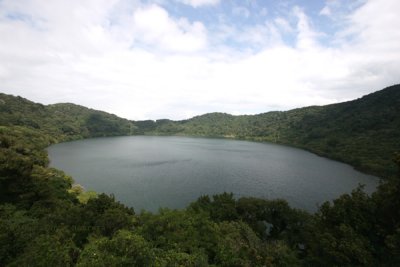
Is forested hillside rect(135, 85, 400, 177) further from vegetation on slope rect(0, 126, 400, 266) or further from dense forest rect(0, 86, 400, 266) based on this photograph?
vegetation on slope rect(0, 126, 400, 266)

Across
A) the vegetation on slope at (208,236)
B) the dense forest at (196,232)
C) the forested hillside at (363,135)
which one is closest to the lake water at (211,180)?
the forested hillside at (363,135)

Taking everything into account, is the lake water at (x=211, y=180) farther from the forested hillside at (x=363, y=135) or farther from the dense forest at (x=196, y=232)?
the dense forest at (x=196, y=232)

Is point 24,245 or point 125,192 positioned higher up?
point 24,245

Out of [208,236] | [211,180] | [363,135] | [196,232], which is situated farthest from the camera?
[363,135]

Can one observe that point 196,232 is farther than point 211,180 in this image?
No

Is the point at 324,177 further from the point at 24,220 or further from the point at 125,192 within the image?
the point at 24,220

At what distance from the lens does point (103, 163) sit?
95562 millimetres

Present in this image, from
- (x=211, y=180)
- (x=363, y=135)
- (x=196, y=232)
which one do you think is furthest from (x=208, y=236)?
(x=363, y=135)

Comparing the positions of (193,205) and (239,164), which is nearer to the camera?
(193,205)

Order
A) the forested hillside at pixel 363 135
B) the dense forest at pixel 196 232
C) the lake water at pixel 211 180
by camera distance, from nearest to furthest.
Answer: the dense forest at pixel 196 232 → the lake water at pixel 211 180 → the forested hillside at pixel 363 135

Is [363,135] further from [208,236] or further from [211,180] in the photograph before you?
[208,236]

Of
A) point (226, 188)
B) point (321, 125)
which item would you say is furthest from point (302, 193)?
point (321, 125)

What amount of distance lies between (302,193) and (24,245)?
57.4 meters

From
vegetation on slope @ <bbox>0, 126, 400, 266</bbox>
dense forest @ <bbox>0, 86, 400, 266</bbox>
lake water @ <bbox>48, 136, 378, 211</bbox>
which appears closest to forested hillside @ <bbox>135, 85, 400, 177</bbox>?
lake water @ <bbox>48, 136, 378, 211</bbox>
